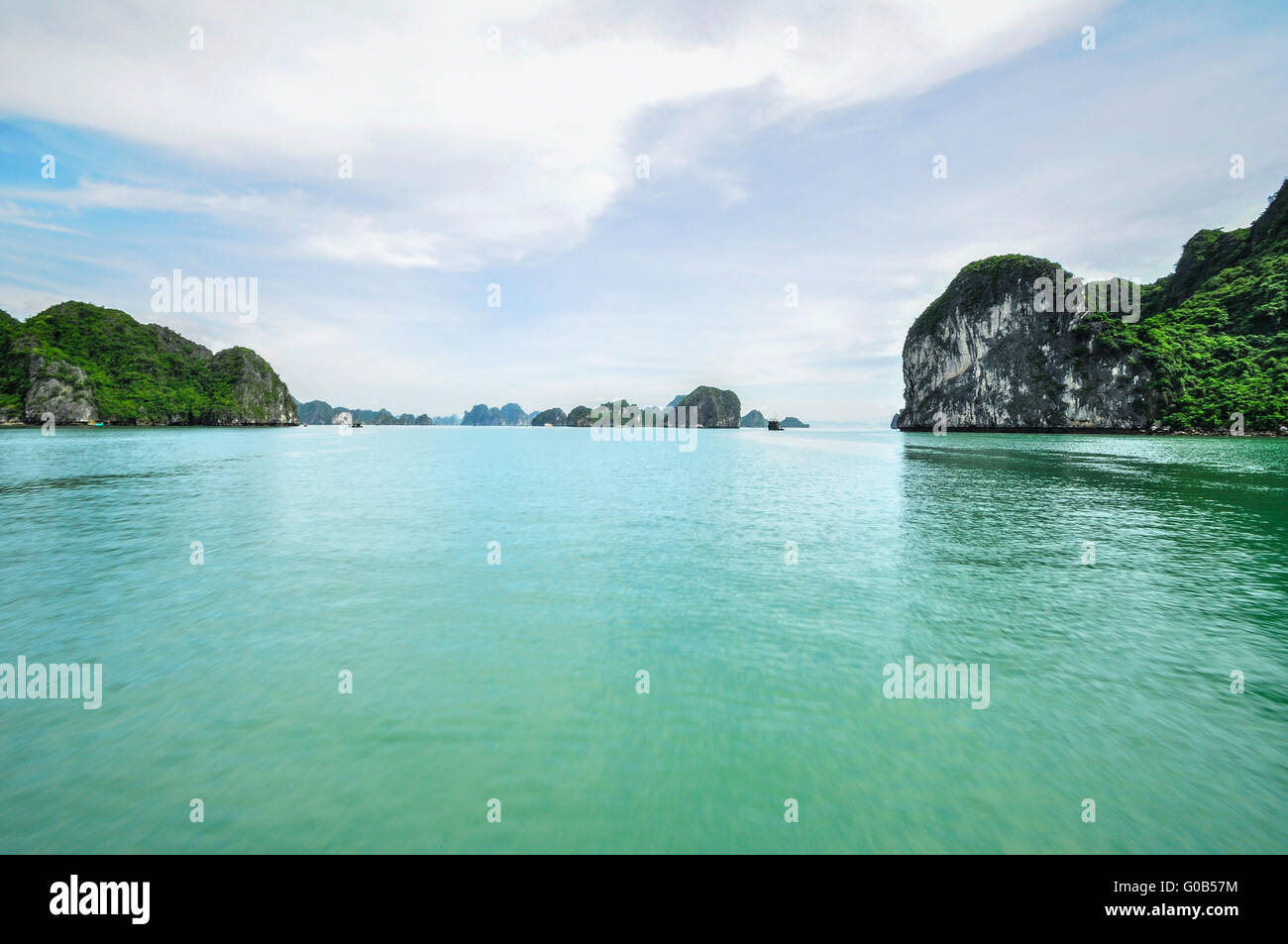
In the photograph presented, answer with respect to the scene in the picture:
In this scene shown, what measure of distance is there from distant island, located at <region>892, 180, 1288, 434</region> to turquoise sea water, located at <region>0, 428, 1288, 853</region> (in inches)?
6667

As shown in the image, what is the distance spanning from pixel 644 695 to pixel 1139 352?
214 meters

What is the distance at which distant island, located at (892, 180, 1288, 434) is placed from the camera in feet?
457

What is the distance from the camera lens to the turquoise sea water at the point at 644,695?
7773 millimetres

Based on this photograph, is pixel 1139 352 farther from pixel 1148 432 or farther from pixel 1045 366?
pixel 1045 366

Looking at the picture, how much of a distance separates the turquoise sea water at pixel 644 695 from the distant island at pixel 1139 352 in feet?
556

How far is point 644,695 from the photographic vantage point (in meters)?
11.7

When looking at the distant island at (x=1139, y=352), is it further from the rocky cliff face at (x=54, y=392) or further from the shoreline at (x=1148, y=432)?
the rocky cliff face at (x=54, y=392)

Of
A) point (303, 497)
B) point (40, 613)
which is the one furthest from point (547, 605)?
point (303, 497)

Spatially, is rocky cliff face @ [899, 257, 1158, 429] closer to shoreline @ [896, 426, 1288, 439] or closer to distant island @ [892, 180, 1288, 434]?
distant island @ [892, 180, 1288, 434]

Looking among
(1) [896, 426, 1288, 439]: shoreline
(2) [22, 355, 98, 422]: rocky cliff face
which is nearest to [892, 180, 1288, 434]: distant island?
(1) [896, 426, 1288, 439]: shoreline
